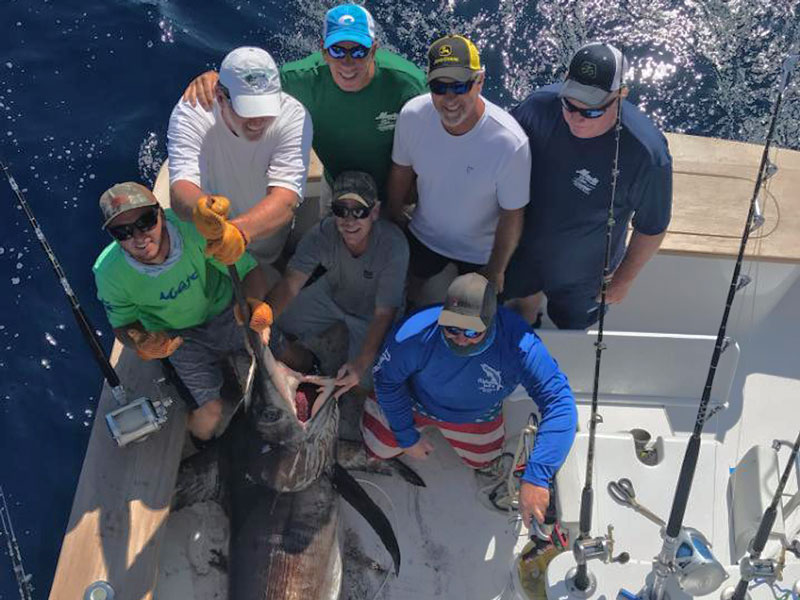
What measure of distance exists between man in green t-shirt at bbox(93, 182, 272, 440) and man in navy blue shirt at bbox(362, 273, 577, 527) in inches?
24.9

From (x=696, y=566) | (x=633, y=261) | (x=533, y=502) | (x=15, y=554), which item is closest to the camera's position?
(x=696, y=566)

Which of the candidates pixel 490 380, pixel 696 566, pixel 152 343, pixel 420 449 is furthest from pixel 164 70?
pixel 696 566

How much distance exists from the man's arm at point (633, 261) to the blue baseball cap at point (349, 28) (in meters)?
1.41

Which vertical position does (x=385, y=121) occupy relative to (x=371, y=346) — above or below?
above

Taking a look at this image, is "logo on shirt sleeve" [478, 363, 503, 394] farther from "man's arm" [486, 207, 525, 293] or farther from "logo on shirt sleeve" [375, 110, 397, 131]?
"logo on shirt sleeve" [375, 110, 397, 131]

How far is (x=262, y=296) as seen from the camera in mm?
3730

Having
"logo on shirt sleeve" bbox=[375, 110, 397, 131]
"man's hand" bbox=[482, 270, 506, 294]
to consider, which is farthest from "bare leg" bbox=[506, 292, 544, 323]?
"logo on shirt sleeve" bbox=[375, 110, 397, 131]

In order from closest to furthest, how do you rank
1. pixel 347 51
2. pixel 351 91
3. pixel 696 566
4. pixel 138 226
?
pixel 696 566, pixel 138 226, pixel 347 51, pixel 351 91

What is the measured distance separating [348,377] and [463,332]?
0.85 m

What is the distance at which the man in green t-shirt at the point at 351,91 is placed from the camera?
346 cm

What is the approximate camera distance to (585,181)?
3410 mm

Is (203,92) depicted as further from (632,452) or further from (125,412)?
(632,452)

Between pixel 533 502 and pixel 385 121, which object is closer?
pixel 533 502

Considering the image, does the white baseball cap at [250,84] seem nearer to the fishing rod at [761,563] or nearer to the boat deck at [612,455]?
the boat deck at [612,455]
